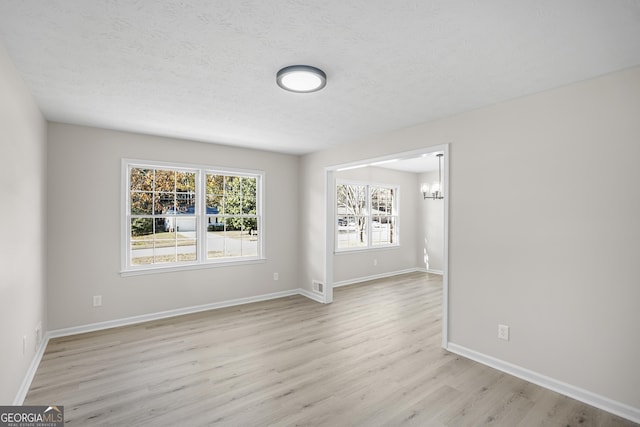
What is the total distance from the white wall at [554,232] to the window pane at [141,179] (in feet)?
12.2

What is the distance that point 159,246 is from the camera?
4453 mm

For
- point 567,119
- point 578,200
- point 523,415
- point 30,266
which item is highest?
point 567,119

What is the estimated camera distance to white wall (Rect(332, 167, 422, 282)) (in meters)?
6.61

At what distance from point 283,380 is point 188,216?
285cm

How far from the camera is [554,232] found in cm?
269

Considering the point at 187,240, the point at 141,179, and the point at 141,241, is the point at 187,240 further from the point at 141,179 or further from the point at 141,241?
the point at 141,179

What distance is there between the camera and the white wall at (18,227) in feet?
6.78

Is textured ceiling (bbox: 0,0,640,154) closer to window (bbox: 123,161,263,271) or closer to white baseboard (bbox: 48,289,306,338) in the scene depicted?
window (bbox: 123,161,263,271)

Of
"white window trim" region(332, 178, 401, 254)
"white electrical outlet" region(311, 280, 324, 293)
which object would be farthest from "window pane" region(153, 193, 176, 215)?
"white window trim" region(332, 178, 401, 254)

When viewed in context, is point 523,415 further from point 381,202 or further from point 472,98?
point 381,202

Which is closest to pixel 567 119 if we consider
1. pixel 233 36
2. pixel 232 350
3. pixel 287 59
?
pixel 287 59

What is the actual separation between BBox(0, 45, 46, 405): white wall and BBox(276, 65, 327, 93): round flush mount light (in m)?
1.78

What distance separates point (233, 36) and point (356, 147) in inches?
114

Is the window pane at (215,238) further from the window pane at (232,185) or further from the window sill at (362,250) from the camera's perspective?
the window sill at (362,250)
